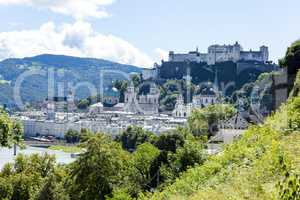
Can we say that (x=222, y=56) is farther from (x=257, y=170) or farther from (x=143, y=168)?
(x=257, y=170)

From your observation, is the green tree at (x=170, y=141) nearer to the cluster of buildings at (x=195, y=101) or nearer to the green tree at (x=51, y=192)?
the green tree at (x=51, y=192)

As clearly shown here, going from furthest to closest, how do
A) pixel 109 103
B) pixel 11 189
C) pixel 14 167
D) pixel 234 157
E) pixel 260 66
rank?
pixel 109 103, pixel 260 66, pixel 14 167, pixel 11 189, pixel 234 157

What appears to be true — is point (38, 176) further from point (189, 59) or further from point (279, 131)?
point (189, 59)

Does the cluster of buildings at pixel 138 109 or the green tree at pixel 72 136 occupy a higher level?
the cluster of buildings at pixel 138 109

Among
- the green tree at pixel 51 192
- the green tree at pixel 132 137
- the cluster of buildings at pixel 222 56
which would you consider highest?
the cluster of buildings at pixel 222 56

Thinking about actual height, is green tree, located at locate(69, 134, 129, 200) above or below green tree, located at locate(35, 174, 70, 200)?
above

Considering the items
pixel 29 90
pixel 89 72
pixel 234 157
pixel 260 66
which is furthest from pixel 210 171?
pixel 89 72

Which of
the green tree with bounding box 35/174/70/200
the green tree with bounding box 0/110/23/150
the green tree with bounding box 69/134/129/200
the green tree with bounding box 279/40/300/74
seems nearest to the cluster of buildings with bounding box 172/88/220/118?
the green tree with bounding box 279/40/300/74

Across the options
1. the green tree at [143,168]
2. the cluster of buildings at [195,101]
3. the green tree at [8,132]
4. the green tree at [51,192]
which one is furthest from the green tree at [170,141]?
the cluster of buildings at [195,101]

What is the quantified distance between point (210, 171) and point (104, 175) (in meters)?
10.3

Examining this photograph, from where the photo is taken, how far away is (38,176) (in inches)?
904

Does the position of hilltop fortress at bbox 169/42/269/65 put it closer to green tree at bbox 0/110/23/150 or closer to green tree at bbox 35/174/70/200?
green tree at bbox 35/174/70/200

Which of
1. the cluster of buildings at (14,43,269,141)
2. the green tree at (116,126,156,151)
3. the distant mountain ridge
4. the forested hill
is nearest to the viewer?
the forested hill

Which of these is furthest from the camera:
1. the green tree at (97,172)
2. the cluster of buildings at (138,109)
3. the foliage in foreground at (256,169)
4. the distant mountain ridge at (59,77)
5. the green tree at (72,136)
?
the distant mountain ridge at (59,77)
